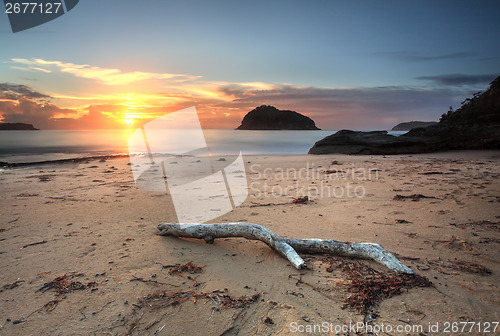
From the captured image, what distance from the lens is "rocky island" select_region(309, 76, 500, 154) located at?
1384 cm

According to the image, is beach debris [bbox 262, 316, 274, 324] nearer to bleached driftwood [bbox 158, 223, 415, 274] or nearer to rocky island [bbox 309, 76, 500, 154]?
bleached driftwood [bbox 158, 223, 415, 274]

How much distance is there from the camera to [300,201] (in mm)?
6062

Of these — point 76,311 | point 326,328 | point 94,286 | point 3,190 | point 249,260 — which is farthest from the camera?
point 3,190

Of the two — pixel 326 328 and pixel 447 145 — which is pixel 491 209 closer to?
pixel 326 328

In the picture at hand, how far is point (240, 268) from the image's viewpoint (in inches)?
125

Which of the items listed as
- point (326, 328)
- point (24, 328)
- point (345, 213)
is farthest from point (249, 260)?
point (345, 213)

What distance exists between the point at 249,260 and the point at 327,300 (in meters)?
1.14

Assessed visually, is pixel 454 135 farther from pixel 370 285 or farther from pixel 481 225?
pixel 370 285

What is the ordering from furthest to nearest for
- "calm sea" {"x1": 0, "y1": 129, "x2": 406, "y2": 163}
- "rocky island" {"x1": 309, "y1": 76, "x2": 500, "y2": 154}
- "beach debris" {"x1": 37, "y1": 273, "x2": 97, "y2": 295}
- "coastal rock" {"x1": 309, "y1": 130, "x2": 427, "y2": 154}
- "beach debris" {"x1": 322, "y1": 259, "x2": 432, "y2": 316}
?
1. "calm sea" {"x1": 0, "y1": 129, "x2": 406, "y2": 163}
2. "coastal rock" {"x1": 309, "y1": 130, "x2": 427, "y2": 154}
3. "rocky island" {"x1": 309, "y1": 76, "x2": 500, "y2": 154}
4. "beach debris" {"x1": 37, "y1": 273, "x2": 97, "y2": 295}
5. "beach debris" {"x1": 322, "y1": 259, "x2": 432, "y2": 316}

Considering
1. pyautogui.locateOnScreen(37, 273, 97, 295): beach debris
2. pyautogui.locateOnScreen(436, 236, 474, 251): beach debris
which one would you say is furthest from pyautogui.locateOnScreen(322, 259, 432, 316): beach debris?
pyautogui.locateOnScreen(37, 273, 97, 295): beach debris

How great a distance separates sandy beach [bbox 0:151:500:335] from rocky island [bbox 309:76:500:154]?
379 inches


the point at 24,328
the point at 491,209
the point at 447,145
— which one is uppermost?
the point at 447,145

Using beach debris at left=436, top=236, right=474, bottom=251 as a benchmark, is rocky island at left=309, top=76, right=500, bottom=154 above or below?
above

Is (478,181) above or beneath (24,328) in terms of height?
above
